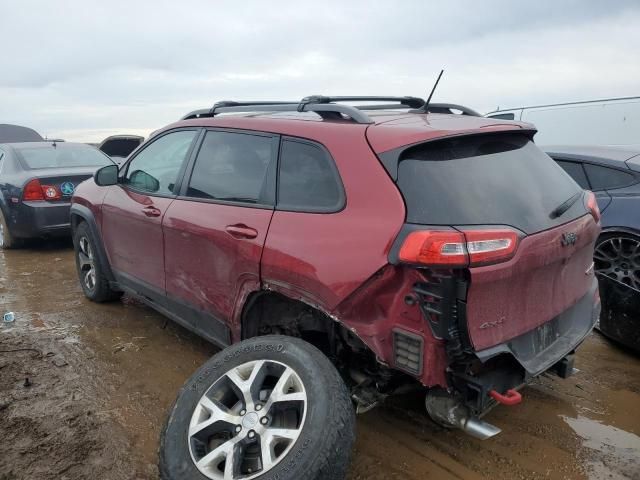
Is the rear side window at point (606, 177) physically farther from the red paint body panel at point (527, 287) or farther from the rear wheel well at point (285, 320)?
the rear wheel well at point (285, 320)

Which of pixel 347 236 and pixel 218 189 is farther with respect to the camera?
pixel 218 189

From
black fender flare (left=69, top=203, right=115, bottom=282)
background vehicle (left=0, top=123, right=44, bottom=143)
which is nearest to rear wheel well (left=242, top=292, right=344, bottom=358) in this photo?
black fender flare (left=69, top=203, right=115, bottom=282)

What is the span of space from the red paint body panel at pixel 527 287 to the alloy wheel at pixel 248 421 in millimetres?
849

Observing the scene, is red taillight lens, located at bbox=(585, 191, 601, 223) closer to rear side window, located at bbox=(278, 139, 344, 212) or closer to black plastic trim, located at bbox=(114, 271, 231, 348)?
rear side window, located at bbox=(278, 139, 344, 212)

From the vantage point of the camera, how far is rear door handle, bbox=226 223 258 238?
285cm

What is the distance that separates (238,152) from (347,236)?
113 centimetres

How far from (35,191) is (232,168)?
192 inches

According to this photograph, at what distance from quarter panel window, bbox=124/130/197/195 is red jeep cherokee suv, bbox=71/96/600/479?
0.52 metres

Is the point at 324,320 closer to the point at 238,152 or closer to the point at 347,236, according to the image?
the point at 347,236

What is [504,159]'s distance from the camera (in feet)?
8.74

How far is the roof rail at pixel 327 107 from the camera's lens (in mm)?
2809

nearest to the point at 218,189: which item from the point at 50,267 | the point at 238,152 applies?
the point at 238,152

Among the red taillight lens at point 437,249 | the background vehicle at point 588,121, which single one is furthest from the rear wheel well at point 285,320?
the background vehicle at point 588,121

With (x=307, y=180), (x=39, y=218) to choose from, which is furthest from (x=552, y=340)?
(x=39, y=218)
